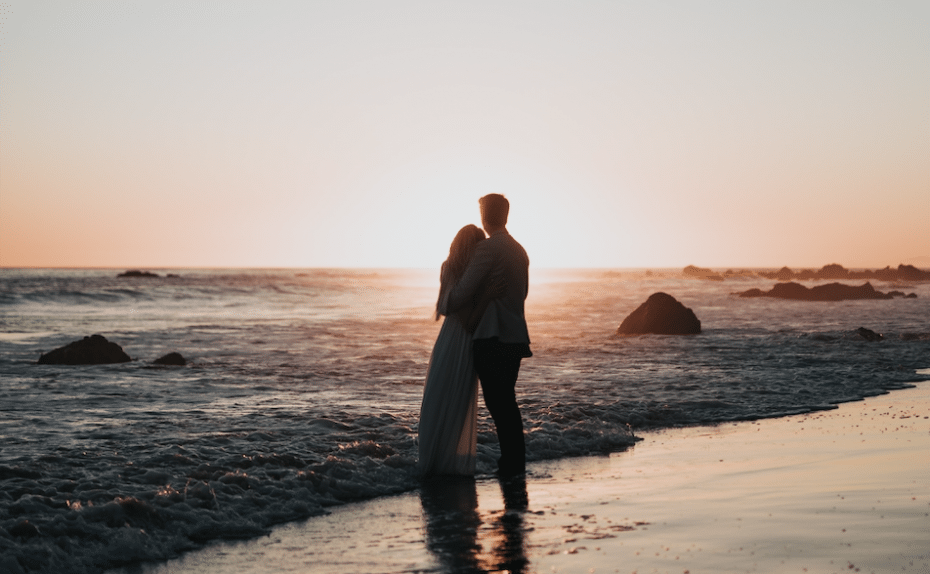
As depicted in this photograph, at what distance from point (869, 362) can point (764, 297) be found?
1331 inches

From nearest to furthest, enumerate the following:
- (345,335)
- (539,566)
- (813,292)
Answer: (539,566), (345,335), (813,292)

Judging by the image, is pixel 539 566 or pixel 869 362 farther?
pixel 869 362

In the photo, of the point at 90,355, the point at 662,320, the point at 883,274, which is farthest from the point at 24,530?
the point at 883,274

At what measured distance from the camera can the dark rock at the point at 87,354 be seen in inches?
554

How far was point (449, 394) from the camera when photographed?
236 inches

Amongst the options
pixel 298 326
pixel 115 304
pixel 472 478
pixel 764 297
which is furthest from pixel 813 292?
pixel 472 478

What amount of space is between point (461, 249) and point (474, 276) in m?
0.30

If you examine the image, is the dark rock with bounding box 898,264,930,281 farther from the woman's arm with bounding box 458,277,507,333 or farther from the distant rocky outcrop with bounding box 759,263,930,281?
the woman's arm with bounding box 458,277,507,333

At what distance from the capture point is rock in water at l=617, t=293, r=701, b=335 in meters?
22.3

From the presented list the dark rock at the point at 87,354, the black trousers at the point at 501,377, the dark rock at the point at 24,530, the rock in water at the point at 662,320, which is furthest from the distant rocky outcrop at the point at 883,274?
the dark rock at the point at 24,530

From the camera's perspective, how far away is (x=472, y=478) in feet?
20.1

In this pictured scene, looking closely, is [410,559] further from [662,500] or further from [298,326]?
[298,326]

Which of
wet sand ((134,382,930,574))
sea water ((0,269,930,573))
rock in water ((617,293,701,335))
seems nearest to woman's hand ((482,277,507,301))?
wet sand ((134,382,930,574))

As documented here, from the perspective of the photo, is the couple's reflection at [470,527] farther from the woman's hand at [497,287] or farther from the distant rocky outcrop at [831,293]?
the distant rocky outcrop at [831,293]
